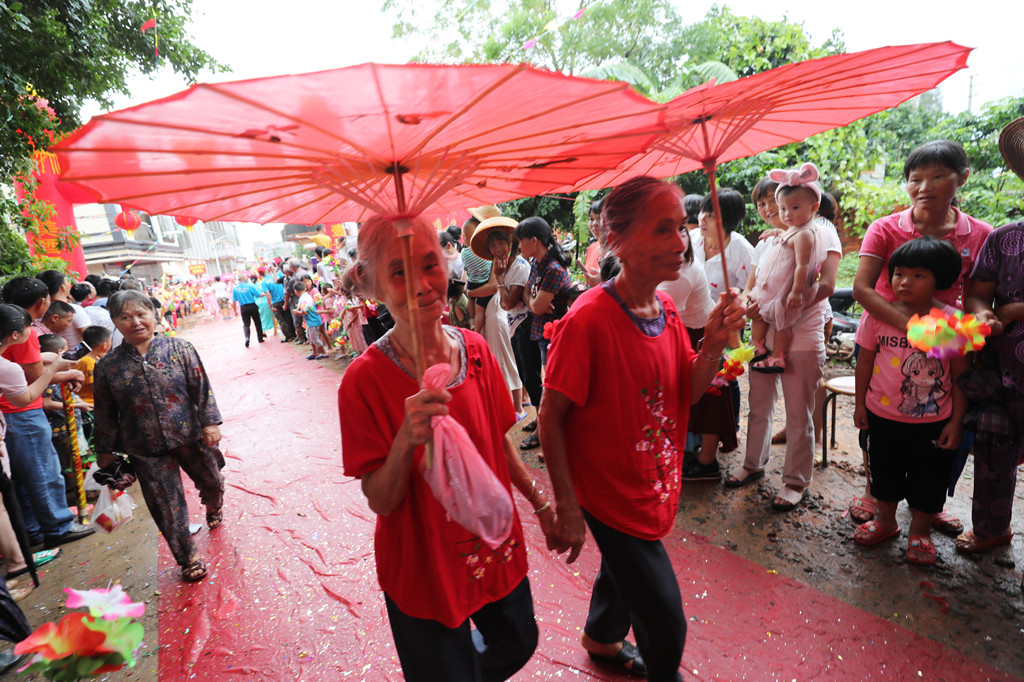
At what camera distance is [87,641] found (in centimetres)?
99

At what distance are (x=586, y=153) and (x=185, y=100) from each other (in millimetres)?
1137

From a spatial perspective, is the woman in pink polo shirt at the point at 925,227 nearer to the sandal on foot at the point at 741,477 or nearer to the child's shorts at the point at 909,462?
the child's shorts at the point at 909,462

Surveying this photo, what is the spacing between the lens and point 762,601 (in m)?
2.74

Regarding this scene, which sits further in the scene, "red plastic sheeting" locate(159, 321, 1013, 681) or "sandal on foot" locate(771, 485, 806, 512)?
"sandal on foot" locate(771, 485, 806, 512)

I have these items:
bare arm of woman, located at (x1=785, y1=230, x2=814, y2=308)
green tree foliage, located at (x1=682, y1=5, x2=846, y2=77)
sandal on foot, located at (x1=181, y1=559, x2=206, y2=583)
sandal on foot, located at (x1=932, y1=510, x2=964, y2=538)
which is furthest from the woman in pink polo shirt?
green tree foliage, located at (x1=682, y1=5, x2=846, y2=77)

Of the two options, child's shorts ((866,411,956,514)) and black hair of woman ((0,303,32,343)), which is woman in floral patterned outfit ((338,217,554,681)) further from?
black hair of woman ((0,303,32,343))

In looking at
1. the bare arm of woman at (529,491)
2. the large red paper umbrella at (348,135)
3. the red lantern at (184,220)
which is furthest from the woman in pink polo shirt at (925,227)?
the red lantern at (184,220)

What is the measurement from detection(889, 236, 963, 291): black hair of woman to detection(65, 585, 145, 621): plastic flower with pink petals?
132 inches

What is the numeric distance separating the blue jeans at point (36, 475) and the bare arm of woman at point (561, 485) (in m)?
4.45

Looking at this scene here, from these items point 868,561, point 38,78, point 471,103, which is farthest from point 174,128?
point 38,78

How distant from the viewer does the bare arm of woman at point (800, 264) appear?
3189 mm

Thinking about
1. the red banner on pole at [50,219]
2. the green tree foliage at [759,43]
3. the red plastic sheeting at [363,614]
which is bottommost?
the red plastic sheeting at [363,614]

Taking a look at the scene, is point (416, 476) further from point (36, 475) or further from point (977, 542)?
point (36, 475)

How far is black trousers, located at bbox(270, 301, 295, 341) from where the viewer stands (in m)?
13.9
